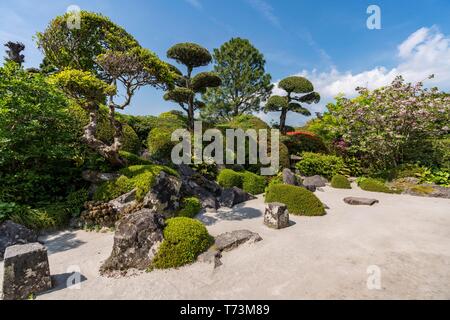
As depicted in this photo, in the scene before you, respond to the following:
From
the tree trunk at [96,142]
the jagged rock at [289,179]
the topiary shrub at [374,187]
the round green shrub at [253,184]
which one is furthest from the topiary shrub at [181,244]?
the topiary shrub at [374,187]

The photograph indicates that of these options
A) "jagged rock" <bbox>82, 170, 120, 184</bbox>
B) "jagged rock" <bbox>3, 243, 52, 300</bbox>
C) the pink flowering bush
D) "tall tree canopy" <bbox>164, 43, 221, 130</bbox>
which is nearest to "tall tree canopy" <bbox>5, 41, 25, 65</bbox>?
"tall tree canopy" <bbox>164, 43, 221, 130</bbox>

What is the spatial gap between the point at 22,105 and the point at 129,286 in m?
6.18

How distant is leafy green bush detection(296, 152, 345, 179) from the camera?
1461cm

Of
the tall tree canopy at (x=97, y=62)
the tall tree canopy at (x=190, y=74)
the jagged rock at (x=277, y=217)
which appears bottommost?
the jagged rock at (x=277, y=217)

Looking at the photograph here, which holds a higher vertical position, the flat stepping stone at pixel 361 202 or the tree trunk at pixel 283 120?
the tree trunk at pixel 283 120

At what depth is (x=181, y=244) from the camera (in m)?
4.86

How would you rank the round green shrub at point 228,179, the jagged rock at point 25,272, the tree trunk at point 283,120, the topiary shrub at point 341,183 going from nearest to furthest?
1. the jagged rock at point 25,272
2. the round green shrub at point 228,179
3. the topiary shrub at point 341,183
4. the tree trunk at point 283,120

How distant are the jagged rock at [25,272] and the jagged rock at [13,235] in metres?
1.96

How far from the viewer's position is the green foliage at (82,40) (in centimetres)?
746

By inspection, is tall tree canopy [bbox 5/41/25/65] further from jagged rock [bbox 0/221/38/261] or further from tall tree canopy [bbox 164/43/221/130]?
jagged rock [bbox 0/221/38/261]

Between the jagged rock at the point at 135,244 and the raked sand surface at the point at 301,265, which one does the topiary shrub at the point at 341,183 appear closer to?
the raked sand surface at the point at 301,265

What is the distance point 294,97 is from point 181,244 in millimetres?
18212

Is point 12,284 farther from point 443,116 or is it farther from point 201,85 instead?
point 443,116
